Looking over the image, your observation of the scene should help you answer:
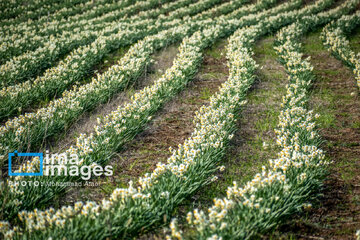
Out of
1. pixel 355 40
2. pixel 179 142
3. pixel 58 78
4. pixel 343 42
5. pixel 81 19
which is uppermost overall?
pixel 81 19

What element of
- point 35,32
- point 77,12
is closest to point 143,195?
point 35,32

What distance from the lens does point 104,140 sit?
4797 mm

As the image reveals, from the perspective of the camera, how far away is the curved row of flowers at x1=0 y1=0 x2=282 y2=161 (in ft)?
15.6

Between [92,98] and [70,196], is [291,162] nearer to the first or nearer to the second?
[70,196]

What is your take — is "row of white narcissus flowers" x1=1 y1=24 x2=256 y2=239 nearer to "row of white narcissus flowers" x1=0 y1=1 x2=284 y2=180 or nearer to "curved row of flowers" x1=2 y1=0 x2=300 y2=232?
"curved row of flowers" x1=2 y1=0 x2=300 y2=232

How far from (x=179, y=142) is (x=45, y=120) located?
2488mm

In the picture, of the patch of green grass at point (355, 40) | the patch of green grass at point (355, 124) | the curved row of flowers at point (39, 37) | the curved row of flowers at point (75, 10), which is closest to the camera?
the patch of green grass at point (355, 124)

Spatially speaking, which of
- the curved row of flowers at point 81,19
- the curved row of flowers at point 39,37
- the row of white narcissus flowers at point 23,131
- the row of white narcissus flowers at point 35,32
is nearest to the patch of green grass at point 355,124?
the row of white narcissus flowers at point 23,131

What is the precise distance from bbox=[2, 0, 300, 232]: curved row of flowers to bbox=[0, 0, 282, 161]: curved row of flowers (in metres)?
0.58

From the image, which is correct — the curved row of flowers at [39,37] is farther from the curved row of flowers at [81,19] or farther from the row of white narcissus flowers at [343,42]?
the row of white narcissus flowers at [343,42]

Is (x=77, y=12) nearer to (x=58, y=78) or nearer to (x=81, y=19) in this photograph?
(x=81, y=19)

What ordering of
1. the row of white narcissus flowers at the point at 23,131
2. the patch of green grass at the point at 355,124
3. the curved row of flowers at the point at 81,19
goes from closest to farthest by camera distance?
the row of white narcissus flowers at the point at 23,131, the patch of green grass at the point at 355,124, the curved row of flowers at the point at 81,19

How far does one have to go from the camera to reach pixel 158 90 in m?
6.88

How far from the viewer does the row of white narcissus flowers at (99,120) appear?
12.1ft
